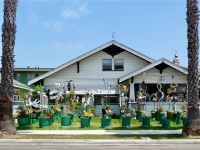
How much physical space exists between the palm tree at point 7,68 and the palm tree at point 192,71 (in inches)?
296

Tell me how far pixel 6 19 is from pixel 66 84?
442 inches

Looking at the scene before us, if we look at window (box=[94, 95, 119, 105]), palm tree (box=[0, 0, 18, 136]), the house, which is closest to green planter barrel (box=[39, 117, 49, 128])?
palm tree (box=[0, 0, 18, 136])

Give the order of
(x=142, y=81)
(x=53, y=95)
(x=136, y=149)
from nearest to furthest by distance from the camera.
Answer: (x=136, y=149), (x=142, y=81), (x=53, y=95)

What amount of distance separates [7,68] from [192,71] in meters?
8.02

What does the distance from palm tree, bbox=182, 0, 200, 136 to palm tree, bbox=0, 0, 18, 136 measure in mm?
7510

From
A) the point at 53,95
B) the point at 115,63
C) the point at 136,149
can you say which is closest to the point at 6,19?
the point at 136,149

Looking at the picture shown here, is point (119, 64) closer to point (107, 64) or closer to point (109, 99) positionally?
point (107, 64)

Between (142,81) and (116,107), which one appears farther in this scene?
(116,107)

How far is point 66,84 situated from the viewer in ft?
72.8

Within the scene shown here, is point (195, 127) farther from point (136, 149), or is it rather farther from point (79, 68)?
point (79, 68)

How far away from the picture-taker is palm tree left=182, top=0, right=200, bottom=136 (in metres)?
10.9

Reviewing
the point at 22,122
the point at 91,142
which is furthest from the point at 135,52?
the point at 91,142

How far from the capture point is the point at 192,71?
37.0 ft

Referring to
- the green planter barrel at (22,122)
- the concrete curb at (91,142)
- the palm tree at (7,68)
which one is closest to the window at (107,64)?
the green planter barrel at (22,122)
